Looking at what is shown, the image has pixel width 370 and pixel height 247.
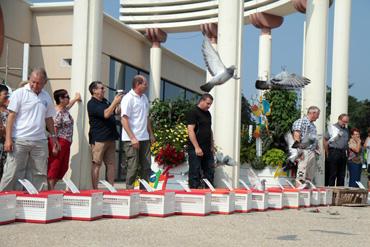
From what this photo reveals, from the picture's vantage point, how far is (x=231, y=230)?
5430mm

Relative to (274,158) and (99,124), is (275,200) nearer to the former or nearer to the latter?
(99,124)

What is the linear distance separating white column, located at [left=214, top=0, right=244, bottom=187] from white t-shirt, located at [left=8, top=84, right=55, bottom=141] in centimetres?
427

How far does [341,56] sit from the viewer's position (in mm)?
14820

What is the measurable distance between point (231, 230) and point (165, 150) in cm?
517

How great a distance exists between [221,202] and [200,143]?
1.34 metres

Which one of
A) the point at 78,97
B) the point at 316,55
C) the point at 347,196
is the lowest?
the point at 347,196

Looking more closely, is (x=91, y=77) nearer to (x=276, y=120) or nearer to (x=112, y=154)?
(x=112, y=154)

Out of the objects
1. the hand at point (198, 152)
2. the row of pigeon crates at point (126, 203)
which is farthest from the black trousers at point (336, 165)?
the hand at point (198, 152)

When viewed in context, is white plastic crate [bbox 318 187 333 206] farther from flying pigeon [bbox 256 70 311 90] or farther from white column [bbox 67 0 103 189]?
white column [bbox 67 0 103 189]

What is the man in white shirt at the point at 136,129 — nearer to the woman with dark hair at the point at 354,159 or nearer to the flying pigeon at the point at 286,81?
the flying pigeon at the point at 286,81

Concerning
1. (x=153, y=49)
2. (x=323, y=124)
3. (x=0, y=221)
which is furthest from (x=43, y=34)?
(x=0, y=221)

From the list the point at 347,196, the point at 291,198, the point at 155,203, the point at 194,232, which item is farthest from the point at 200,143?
Answer: the point at 194,232

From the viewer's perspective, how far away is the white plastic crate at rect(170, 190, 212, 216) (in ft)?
21.5

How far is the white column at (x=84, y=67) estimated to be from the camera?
9.59 metres
